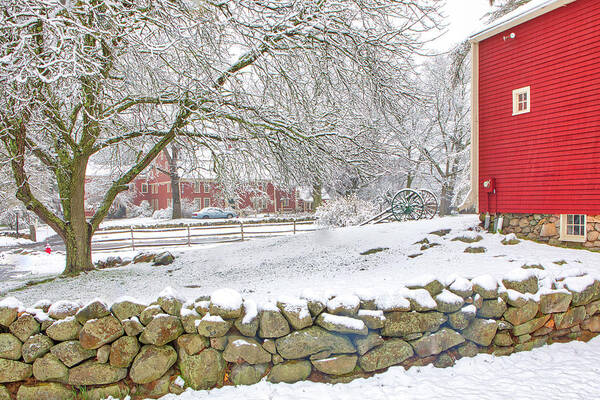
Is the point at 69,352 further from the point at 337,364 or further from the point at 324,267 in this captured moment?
the point at 324,267

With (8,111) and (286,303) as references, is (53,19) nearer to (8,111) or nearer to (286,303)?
(8,111)

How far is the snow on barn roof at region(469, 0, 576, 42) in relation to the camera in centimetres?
772

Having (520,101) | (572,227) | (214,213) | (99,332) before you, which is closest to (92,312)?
(99,332)

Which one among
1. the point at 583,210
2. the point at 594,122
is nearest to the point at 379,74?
the point at 594,122

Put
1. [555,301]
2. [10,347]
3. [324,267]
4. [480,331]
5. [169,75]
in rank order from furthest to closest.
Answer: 1. [324,267]
2. [169,75]
3. [555,301]
4. [480,331]
5. [10,347]

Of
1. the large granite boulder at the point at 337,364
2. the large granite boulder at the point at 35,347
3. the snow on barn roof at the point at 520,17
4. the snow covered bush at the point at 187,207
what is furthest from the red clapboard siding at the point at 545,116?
the snow covered bush at the point at 187,207

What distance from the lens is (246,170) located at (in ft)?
24.7

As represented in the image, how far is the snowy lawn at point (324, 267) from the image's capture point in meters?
5.50

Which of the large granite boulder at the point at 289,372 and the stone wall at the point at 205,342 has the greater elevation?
the stone wall at the point at 205,342

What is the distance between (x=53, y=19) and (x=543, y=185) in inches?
340

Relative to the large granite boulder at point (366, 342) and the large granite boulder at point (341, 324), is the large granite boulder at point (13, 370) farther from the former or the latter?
the large granite boulder at point (366, 342)

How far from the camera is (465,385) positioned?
12.7 feet

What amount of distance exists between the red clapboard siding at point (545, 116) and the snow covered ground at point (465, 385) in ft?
14.6

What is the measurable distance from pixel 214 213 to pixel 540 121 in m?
25.3
